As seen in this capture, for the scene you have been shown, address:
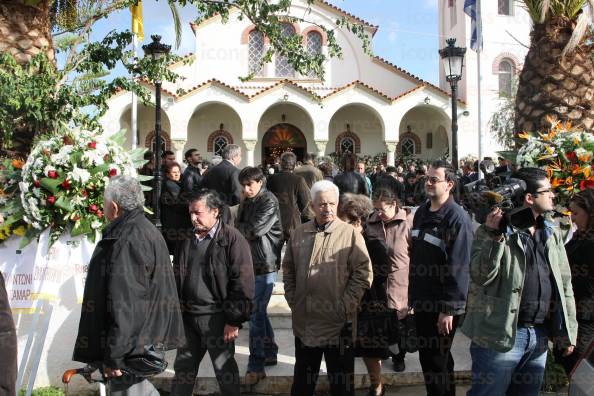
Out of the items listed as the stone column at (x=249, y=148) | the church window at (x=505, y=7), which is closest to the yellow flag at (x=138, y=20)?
the stone column at (x=249, y=148)

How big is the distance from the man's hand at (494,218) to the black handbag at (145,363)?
7.28 ft

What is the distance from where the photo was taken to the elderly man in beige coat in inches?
167

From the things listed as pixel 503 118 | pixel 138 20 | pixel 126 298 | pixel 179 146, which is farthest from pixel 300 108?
pixel 126 298

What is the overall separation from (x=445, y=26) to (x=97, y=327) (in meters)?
30.6

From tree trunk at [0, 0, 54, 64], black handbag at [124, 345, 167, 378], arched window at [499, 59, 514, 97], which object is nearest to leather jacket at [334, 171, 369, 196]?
tree trunk at [0, 0, 54, 64]

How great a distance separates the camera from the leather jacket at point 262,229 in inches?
218

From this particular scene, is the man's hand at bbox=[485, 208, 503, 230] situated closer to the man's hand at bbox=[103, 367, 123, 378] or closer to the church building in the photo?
the man's hand at bbox=[103, 367, 123, 378]

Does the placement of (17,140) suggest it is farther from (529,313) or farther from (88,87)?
(529,313)

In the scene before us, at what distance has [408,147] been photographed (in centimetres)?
2834

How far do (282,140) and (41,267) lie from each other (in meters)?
22.9

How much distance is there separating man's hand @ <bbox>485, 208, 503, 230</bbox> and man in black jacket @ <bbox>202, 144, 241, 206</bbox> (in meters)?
4.08

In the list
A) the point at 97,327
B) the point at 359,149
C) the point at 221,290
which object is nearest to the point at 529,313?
the point at 221,290

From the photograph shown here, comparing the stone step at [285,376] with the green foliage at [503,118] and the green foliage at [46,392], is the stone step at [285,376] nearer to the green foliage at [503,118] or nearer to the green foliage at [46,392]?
the green foliage at [46,392]

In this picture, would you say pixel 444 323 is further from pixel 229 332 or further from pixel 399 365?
pixel 399 365
